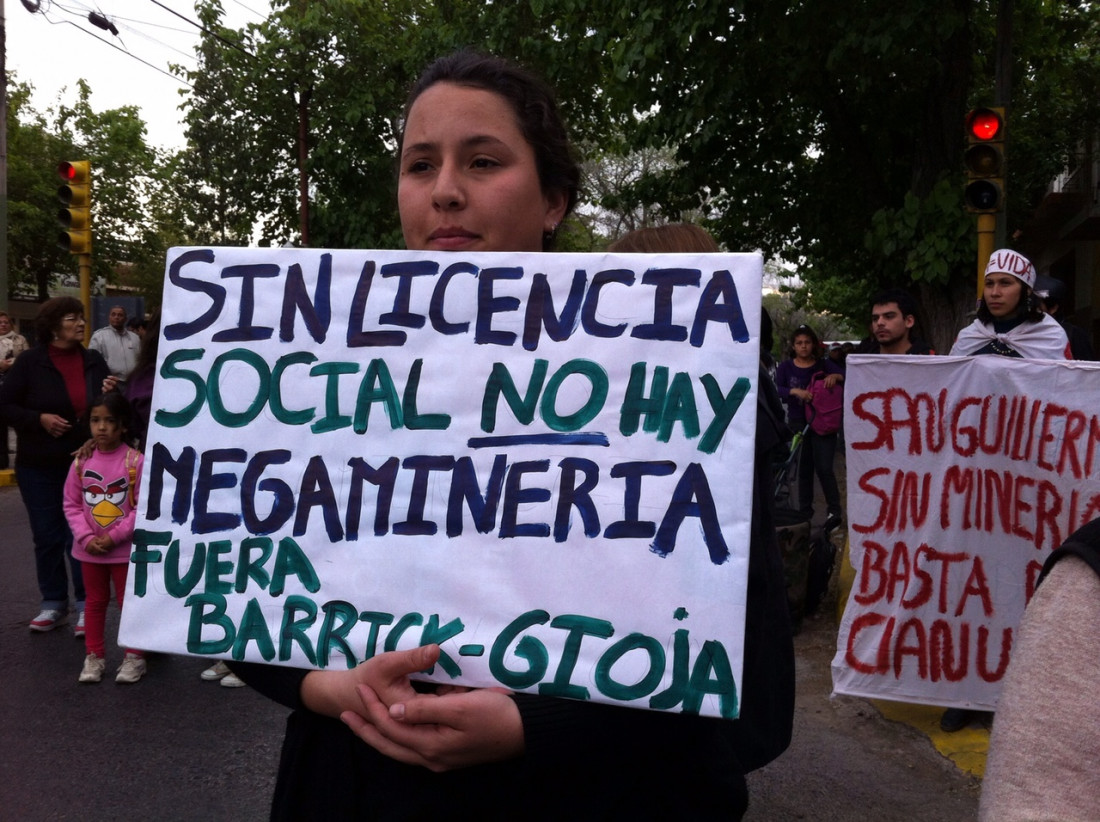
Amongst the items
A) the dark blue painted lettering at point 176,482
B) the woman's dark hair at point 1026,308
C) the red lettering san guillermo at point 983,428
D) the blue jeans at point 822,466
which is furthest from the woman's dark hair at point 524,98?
the blue jeans at point 822,466

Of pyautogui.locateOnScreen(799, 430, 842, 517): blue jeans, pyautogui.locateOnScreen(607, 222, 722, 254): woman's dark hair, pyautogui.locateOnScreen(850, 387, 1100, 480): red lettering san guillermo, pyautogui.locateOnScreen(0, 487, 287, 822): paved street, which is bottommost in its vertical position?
pyautogui.locateOnScreen(0, 487, 287, 822): paved street

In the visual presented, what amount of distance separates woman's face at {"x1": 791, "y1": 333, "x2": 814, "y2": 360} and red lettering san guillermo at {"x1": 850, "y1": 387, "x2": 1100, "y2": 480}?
18.0ft

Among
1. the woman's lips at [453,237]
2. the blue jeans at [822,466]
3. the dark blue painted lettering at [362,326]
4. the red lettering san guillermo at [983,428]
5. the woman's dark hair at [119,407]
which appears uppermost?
the woman's lips at [453,237]

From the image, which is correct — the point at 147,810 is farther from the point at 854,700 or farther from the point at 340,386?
the point at 854,700

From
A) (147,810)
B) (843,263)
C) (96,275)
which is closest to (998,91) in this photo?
(843,263)

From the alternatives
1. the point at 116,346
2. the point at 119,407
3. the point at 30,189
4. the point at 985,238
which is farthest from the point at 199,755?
the point at 30,189

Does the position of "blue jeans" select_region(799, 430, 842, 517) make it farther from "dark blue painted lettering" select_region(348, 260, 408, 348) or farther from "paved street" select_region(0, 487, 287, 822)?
"dark blue painted lettering" select_region(348, 260, 408, 348)

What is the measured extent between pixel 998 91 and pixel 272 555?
7770 mm

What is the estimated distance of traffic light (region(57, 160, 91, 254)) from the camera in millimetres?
10531

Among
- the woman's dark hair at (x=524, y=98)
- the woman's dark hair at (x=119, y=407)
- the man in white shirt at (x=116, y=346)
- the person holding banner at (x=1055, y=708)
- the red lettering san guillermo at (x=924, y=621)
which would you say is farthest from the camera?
the man in white shirt at (x=116, y=346)

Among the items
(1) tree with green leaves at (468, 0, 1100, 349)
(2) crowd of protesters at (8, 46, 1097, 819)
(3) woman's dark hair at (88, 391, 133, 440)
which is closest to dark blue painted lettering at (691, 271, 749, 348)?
(2) crowd of protesters at (8, 46, 1097, 819)

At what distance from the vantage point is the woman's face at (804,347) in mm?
9828

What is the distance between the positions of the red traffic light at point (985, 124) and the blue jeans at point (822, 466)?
273 centimetres

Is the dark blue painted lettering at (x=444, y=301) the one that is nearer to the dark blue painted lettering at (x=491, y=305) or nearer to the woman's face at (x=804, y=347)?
the dark blue painted lettering at (x=491, y=305)
